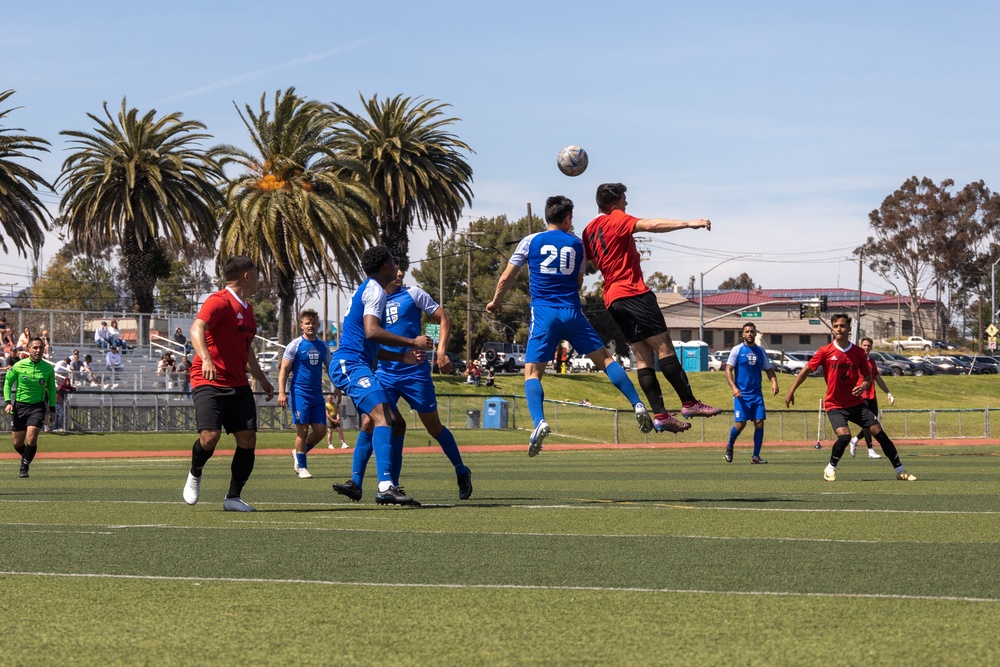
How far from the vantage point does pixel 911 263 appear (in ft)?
326

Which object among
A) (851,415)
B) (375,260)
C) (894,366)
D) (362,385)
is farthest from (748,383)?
(894,366)

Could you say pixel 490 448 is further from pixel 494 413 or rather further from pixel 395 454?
pixel 395 454

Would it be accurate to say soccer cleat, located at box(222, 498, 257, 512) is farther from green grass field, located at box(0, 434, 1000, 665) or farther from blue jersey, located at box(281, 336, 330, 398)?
blue jersey, located at box(281, 336, 330, 398)

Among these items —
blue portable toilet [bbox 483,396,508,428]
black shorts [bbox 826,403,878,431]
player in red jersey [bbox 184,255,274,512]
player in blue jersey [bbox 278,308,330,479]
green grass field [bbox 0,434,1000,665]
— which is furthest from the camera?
blue portable toilet [bbox 483,396,508,428]

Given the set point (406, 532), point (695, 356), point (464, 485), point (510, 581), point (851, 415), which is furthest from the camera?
point (695, 356)

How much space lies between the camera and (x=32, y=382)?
18703 mm

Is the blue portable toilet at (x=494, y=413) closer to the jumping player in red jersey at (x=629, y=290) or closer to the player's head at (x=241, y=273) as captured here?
the jumping player in red jersey at (x=629, y=290)

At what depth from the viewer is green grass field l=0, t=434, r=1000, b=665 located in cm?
507

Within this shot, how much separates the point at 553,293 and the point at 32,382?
33.3 ft

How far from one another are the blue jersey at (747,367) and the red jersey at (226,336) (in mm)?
11897

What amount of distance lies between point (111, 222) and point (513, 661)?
4222 centimetres

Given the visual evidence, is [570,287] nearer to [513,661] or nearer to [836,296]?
[513,661]

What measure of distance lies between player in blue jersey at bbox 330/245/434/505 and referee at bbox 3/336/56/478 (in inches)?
349

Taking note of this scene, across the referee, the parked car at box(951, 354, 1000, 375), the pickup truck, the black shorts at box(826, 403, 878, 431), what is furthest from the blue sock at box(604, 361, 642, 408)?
the pickup truck
